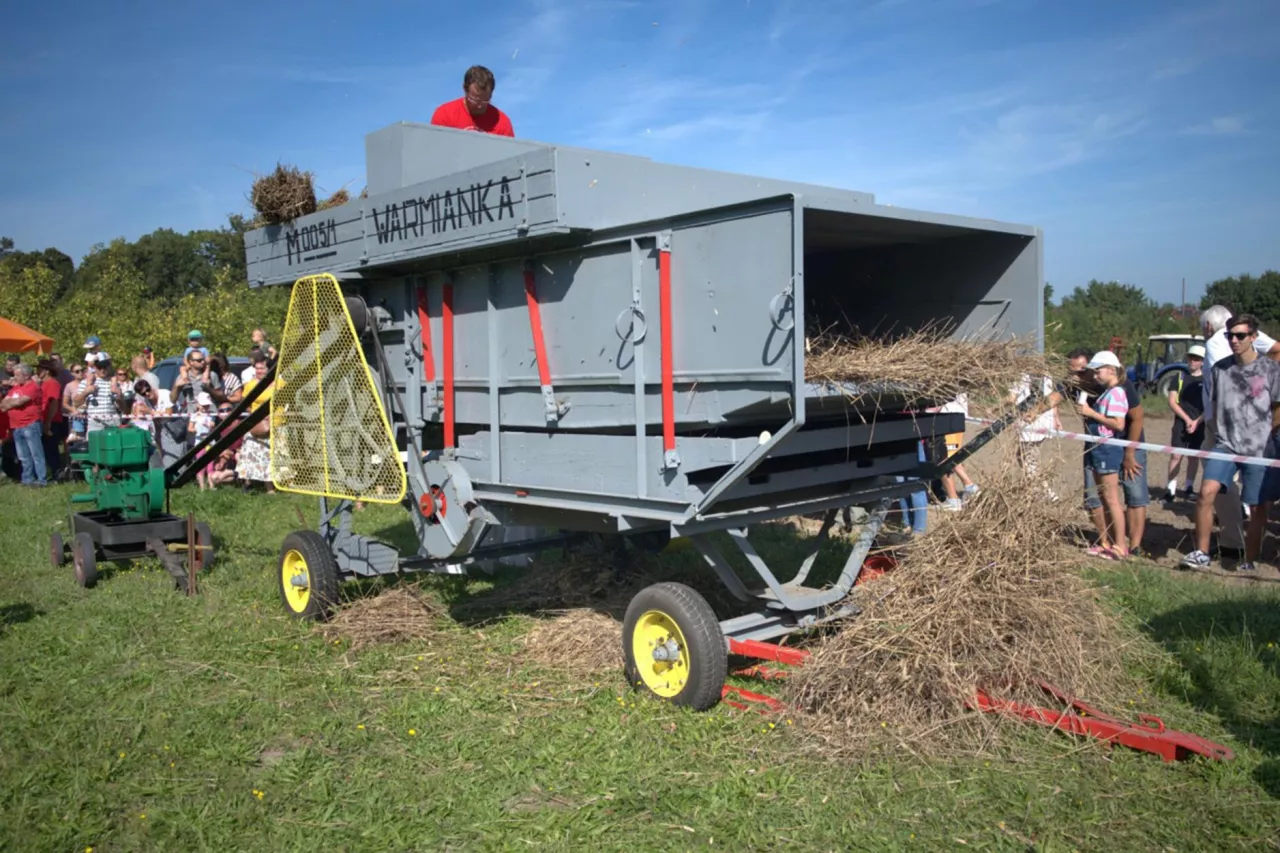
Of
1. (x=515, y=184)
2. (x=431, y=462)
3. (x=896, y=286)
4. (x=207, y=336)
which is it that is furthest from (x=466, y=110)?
(x=207, y=336)

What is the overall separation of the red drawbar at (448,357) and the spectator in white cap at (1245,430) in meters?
5.87

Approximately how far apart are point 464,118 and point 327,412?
232 cm

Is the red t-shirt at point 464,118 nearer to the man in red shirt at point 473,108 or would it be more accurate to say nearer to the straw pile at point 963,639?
→ the man in red shirt at point 473,108

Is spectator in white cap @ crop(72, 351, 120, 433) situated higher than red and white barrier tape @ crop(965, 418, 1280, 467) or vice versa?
spectator in white cap @ crop(72, 351, 120, 433)

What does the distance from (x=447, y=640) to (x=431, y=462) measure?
1.21 m

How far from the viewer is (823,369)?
441 cm

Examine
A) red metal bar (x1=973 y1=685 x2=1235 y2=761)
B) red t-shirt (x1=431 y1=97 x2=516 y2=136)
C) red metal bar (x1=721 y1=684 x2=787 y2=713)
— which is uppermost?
red t-shirt (x1=431 y1=97 x2=516 y2=136)

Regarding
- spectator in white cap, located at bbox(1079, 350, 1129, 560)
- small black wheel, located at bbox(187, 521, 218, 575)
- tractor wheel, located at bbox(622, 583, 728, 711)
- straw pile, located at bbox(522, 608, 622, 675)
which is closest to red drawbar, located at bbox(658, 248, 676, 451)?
tractor wheel, located at bbox(622, 583, 728, 711)

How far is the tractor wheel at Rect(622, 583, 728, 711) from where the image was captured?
4703 mm

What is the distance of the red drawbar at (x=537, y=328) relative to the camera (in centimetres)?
532

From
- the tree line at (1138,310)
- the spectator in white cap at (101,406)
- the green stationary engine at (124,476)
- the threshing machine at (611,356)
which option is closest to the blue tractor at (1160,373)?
the tree line at (1138,310)

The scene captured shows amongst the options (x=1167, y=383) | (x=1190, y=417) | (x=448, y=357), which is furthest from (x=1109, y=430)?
(x=1167, y=383)

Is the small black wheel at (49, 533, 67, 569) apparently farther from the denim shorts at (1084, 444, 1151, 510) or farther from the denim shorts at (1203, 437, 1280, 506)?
the denim shorts at (1203, 437, 1280, 506)

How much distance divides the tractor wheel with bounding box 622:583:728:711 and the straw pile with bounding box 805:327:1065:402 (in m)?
1.32
